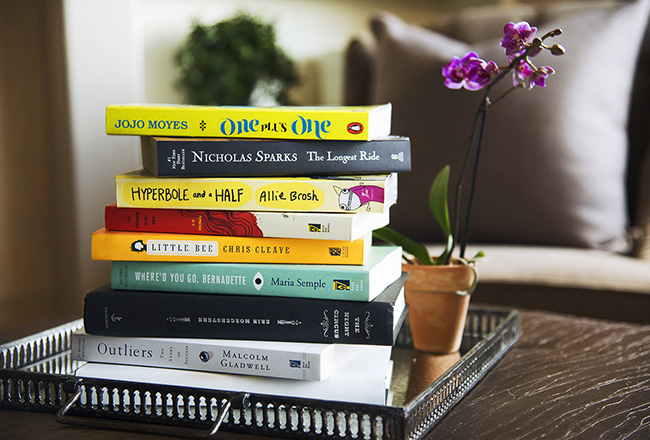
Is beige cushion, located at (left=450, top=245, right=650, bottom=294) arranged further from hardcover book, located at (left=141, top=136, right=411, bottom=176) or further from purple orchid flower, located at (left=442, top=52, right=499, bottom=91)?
hardcover book, located at (left=141, top=136, right=411, bottom=176)

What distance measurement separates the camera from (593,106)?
1.68 meters

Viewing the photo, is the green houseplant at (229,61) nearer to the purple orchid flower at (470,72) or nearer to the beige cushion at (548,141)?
the beige cushion at (548,141)

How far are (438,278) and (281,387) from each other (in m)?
0.27

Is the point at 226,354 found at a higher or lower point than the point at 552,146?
lower

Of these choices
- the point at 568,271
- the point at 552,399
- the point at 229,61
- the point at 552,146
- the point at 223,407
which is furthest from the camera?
the point at 229,61

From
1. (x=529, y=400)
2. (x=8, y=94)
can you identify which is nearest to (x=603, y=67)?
(x=529, y=400)

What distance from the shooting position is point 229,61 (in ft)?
10.1

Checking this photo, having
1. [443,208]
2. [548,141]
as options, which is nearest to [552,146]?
[548,141]

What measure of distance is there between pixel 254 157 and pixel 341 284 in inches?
5.8

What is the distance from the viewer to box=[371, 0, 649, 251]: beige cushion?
1.65 m

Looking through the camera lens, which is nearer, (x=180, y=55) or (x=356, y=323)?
(x=356, y=323)

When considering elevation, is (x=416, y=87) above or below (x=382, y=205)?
above

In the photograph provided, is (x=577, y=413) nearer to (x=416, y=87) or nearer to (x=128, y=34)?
(x=416, y=87)

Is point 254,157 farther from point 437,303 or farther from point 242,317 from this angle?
point 437,303
